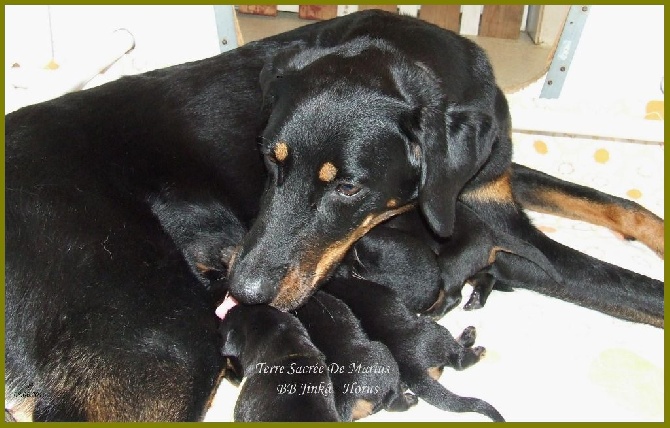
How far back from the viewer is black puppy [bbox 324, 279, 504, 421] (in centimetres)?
199

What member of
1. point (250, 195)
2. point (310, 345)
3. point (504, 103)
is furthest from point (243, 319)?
point (504, 103)

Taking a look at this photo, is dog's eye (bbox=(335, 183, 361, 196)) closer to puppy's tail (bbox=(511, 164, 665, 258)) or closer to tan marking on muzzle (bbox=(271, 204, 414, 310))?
tan marking on muzzle (bbox=(271, 204, 414, 310))

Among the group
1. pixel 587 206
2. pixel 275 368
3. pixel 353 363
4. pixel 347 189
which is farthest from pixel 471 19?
pixel 275 368

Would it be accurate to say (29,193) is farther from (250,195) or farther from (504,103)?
(504,103)

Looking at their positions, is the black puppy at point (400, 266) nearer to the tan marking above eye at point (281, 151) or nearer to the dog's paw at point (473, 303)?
the dog's paw at point (473, 303)

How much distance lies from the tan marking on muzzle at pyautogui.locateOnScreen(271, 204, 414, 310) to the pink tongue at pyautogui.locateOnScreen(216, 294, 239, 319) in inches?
8.0

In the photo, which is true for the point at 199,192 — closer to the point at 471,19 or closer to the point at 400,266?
the point at 400,266

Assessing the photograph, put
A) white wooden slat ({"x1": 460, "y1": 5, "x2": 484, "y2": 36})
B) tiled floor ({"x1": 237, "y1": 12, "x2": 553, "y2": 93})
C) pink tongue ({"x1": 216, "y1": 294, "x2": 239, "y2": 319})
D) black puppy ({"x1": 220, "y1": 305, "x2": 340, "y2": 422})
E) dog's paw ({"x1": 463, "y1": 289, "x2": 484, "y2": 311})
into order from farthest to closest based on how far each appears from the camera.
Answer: white wooden slat ({"x1": 460, "y1": 5, "x2": 484, "y2": 36})
tiled floor ({"x1": 237, "y1": 12, "x2": 553, "y2": 93})
dog's paw ({"x1": 463, "y1": 289, "x2": 484, "y2": 311})
pink tongue ({"x1": 216, "y1": 294, "x2": 239, "y2": 319})
black puppy ({"x1": 220, "y1": 305, "x2": 340, "y2": 422})

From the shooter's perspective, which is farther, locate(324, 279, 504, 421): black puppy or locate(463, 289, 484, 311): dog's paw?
locate(463, 289, 484, 311): dog's paw

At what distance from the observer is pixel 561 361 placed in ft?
7.55

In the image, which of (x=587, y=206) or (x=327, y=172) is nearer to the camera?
(x=327, y=172)

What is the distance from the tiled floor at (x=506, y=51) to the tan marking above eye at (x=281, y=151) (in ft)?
6.12

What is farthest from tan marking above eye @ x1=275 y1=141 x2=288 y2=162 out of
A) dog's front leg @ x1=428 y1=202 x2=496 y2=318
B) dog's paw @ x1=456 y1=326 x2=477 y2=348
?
dog's paw @ x1=456 y1=326 x2=477 y2=348

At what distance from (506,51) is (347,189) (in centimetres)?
300
